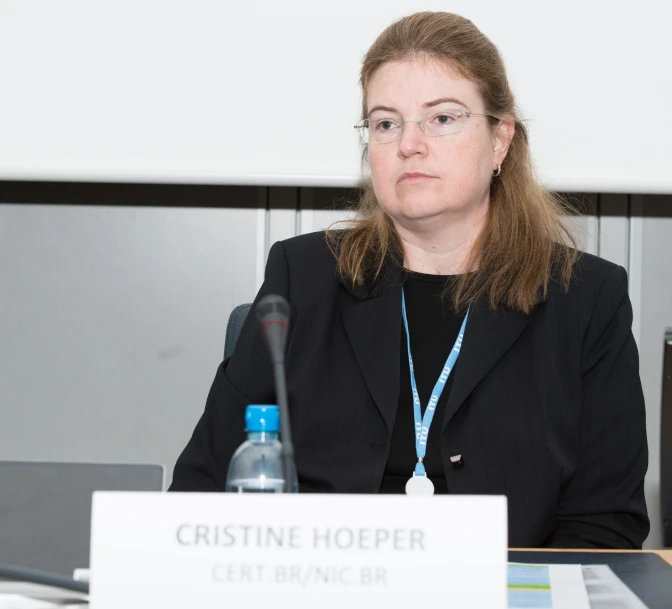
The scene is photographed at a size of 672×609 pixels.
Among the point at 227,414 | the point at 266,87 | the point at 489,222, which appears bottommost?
the point at 227,414

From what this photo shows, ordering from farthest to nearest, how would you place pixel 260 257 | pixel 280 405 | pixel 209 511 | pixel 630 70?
pixel 260 257
pixel 630 70
pixel 280 405
pixel 209 511

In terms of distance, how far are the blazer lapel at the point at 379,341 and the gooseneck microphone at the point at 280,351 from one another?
64 centimetres

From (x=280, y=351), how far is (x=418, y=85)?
0.87 meters

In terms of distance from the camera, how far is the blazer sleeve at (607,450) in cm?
142

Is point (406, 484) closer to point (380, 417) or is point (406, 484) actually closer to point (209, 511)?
point (380, 417)

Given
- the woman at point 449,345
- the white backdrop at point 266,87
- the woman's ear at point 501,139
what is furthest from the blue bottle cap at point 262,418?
the white backdrop at point 266,87

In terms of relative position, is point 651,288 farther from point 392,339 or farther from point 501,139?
point 392,339

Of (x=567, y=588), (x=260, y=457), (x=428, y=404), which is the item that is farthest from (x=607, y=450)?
(x=260, y=457)

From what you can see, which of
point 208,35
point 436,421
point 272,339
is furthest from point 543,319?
point 208,35

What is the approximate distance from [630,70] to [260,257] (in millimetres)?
1092

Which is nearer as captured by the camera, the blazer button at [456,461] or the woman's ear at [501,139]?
the blazer button at [456,461]

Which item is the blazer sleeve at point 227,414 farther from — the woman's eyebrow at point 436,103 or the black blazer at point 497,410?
the woman's eyebrow at point 436,103

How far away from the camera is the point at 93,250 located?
8.28ft

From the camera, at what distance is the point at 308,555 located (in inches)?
22.8
